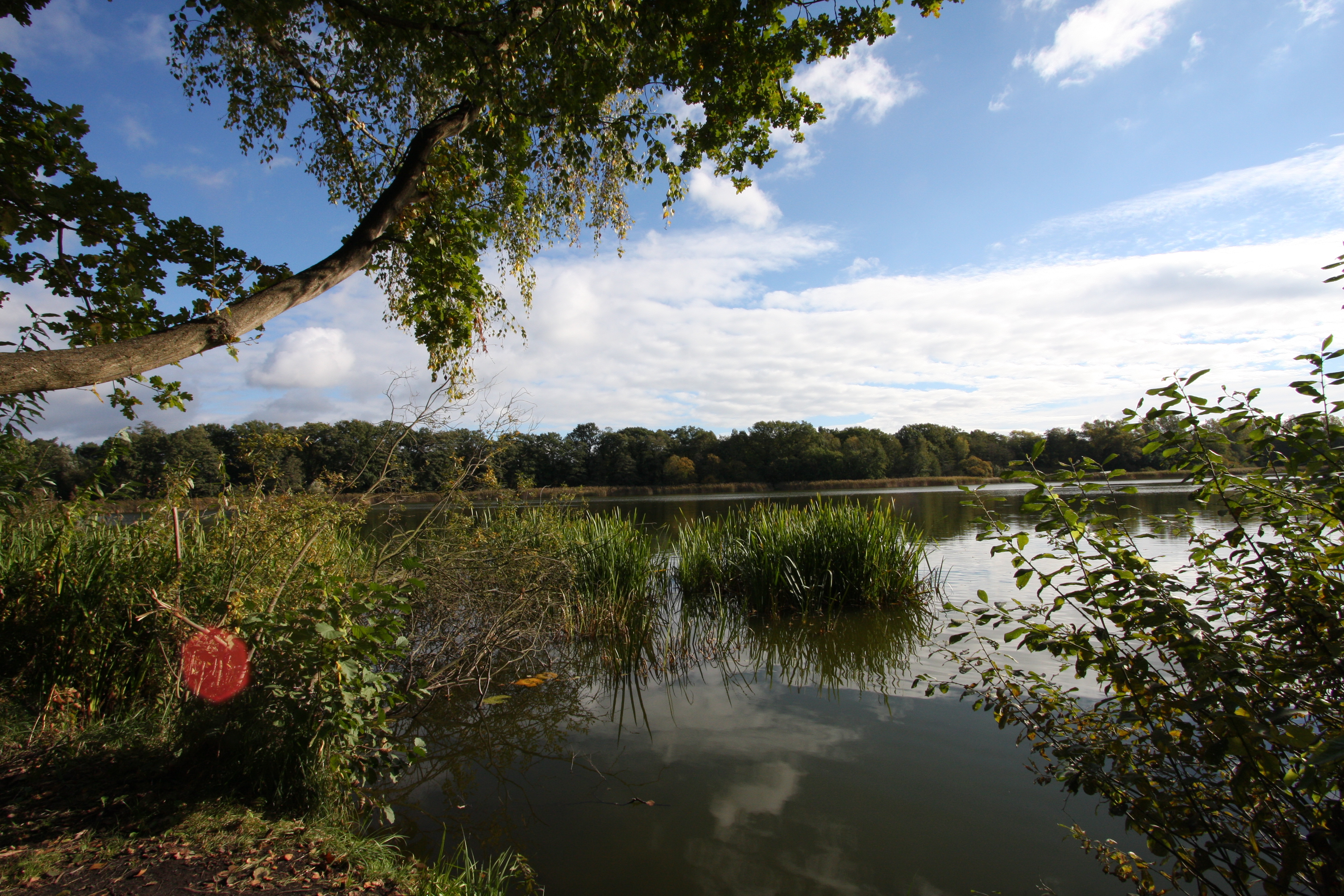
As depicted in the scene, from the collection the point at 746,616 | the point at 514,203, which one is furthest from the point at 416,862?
the point at 746,616

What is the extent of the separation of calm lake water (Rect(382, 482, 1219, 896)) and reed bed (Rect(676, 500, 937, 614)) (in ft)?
6.37

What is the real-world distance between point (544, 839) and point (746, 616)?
5624 millimetres

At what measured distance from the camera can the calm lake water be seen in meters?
3.46

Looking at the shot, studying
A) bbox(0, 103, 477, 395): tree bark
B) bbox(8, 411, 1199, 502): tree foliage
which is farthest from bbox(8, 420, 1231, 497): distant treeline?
bbox(0, 103, 477, 395): tree bark

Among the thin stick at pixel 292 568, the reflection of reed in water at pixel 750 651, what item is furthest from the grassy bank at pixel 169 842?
the reflection of reed in water at pixel 750 651

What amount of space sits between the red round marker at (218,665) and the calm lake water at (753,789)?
54.5 inches

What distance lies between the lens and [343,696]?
3160 mm

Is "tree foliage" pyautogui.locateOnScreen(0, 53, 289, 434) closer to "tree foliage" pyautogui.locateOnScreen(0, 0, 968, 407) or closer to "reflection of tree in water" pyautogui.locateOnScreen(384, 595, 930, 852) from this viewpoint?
"tree foliage" pyautogui.locateOnScreen(0, 0, 968, 407)

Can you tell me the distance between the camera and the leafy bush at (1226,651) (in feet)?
6.27

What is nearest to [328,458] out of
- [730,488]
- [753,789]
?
[753,789]

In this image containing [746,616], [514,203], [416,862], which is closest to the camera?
[416,862]

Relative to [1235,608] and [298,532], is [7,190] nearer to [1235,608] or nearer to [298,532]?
[298,532]

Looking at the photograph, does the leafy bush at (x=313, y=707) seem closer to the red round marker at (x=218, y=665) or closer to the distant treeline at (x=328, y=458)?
the red round marker at (x=218, y=665)

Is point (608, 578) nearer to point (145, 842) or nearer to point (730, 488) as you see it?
point (145, 842)
